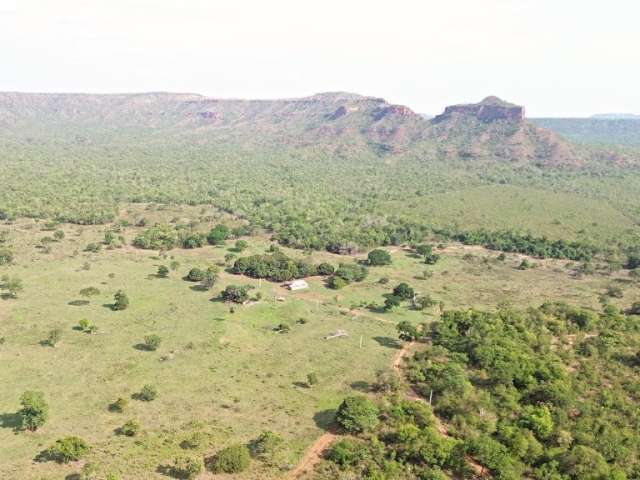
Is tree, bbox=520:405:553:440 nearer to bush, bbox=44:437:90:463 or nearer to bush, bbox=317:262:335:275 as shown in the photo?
bush, bbox=44:437:90:463

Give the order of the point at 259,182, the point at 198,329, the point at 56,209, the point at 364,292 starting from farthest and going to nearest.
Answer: the point at 259,182 → the point at 56,209 → the point at 364,292 → the point at 198,329

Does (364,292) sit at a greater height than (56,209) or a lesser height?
lesser

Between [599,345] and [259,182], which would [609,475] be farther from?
[259,182]

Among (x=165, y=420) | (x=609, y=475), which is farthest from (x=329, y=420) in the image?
(x=609, y=475)

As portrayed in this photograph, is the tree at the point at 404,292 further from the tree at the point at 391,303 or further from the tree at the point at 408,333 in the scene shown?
the tree at the point at 408,333

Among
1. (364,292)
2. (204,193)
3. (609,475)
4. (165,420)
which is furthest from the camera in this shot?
(204,193)

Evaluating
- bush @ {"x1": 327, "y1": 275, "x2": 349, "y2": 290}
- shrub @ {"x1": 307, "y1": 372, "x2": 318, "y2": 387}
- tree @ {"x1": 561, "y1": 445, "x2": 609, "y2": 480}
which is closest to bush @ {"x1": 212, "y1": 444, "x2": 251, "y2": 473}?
shrub @ {"x1": 307, "y1": 372, "x2": 318, "y2": 387}

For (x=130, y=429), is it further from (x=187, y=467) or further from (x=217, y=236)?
(x=217, y=236)

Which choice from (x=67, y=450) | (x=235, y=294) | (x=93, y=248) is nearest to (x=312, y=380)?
(x=67, y=450)
